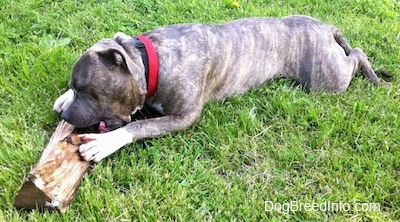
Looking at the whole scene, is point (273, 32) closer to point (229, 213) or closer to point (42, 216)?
point (229, 213)

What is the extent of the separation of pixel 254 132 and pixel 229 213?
0.89 metres

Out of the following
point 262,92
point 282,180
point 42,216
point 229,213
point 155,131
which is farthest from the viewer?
point 262,92

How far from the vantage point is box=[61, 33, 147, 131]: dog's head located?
338cm

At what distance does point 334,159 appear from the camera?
3.59 meters

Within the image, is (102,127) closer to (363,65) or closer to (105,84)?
(105,84)

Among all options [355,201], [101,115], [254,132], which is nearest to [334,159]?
[355,201]

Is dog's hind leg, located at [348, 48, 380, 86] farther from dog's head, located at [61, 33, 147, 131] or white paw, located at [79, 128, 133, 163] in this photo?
white paw, located at [79, 128, 133, 163]

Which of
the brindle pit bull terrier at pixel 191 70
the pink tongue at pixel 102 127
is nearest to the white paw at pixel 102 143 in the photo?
the brindle pit bull terrier at pixel 191 70

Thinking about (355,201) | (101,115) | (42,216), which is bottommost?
(355,201)

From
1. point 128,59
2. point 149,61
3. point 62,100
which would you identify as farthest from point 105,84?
point 62,100

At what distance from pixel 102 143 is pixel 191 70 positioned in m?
0.92

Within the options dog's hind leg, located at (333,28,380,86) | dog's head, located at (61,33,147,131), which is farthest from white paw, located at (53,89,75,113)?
dog's hind leg, located at (333,28,380,86)

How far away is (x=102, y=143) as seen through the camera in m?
3.37

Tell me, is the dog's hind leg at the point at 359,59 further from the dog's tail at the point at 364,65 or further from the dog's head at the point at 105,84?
the dog's head at the point at 105,84
